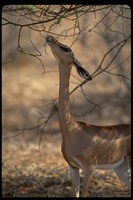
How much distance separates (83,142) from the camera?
10.0 feet

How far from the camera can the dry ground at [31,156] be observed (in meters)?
4.80

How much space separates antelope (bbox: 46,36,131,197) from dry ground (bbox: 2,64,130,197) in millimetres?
1424

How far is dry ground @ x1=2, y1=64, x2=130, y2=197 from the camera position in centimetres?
480

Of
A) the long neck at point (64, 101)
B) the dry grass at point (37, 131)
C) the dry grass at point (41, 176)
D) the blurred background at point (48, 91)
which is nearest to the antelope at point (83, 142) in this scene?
the long neck at point (64, 101)

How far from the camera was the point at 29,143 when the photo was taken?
21.1 feet

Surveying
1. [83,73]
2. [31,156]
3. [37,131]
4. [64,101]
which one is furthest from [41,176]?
[83,73]

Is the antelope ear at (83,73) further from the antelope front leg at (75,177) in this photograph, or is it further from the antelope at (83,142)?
the antelope front leg at (75,177)

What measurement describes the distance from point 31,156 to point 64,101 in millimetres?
3120

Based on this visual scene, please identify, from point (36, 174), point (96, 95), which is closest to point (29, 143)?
point (36, 174)

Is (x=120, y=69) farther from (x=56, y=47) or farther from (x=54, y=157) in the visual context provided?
(x=56, y=47)

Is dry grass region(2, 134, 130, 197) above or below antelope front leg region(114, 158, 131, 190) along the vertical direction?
below

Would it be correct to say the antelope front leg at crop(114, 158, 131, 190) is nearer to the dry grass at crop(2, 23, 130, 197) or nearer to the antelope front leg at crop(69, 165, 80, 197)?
the antelope front leg at crop(69, 165, 80, 197)

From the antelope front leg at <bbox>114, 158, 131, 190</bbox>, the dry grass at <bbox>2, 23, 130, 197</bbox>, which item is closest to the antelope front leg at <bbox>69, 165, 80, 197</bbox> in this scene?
the antelope front leg at <bbox>114, 158, 131, 190</bbox>

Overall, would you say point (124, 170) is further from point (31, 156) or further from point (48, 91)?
point (48, 91)
